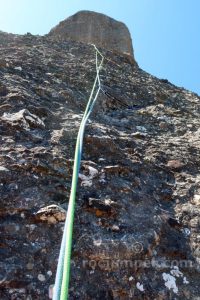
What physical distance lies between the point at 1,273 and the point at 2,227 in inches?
16.3

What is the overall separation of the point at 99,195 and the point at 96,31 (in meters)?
11.8

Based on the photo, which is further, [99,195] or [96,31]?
[96,31]

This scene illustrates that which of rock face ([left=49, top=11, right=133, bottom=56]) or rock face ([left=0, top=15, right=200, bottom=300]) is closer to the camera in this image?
rock face ([left=0, top=15, right=200, bottom=300])

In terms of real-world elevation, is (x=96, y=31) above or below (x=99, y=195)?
above

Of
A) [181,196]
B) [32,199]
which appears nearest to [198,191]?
[181,196]

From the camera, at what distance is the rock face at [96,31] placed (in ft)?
46.7

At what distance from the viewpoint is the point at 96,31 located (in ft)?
47.3

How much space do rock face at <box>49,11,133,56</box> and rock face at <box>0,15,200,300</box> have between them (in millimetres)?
8080

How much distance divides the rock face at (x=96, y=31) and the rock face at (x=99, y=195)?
808cm

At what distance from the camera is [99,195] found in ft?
11.8

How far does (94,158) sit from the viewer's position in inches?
165

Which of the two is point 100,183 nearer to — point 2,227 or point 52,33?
point 2,227

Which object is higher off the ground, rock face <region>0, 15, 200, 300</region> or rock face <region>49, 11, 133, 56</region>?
rock face <region>49, 11, 133, 56</region>

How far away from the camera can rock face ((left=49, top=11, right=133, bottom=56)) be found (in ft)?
46.7
